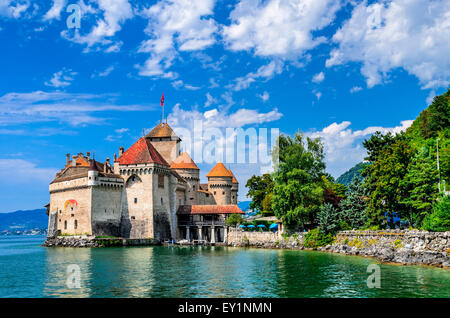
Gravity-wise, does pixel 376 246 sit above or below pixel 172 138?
below

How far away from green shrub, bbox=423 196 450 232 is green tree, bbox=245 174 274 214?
39.8 m

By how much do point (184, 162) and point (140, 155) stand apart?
13.6 m

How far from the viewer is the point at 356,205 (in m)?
48.1

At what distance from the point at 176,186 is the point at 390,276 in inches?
1920

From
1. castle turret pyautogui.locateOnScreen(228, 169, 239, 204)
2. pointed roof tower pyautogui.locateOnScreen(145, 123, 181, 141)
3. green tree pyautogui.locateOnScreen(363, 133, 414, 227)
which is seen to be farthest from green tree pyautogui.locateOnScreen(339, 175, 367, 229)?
pointed roof tower pyautogui.locateOnScreen(145, 123, 181, 141)

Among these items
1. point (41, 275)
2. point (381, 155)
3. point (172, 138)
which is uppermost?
point (172, 138)

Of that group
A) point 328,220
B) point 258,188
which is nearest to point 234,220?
point 258,188

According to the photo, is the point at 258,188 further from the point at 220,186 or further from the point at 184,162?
the point at 184,162

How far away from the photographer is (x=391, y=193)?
40.9 metres

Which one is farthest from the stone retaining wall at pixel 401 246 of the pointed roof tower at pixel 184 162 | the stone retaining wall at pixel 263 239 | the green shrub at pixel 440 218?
the pointed roof tower at pixel 184 162

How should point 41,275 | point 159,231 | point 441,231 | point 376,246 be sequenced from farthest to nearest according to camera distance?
point 159,231 < point 376,246 < point 441,231 < point 41,275

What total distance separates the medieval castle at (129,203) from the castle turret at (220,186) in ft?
26.6
